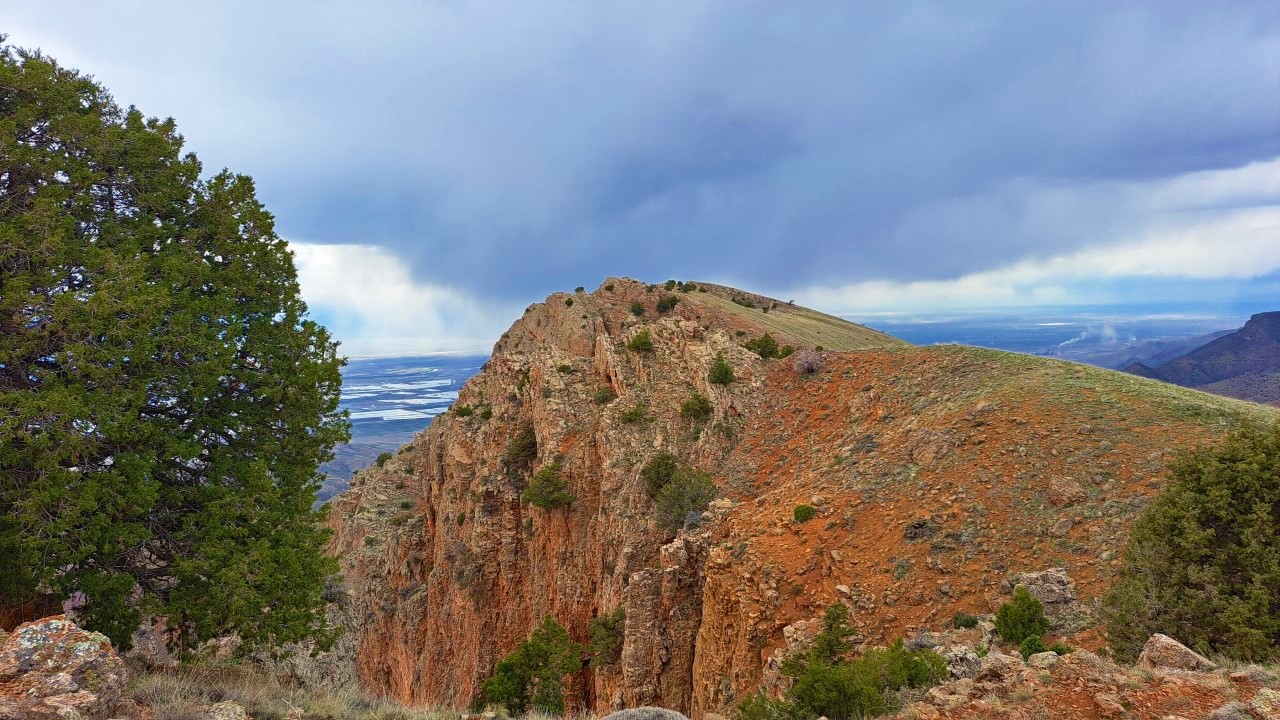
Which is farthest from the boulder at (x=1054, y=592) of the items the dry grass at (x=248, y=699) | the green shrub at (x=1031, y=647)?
the dry grass at (x=248, y=699)

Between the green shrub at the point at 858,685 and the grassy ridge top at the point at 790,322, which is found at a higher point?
the grassy ridge top at the point at 790,322

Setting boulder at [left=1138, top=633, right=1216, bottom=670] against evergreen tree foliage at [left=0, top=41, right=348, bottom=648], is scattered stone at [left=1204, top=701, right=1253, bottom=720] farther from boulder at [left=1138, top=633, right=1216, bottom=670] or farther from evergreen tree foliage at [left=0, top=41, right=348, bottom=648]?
evergreen tree foliage at [left=0, top=41, right=348, bottom=648]

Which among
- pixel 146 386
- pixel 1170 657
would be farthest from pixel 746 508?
pixel 146 386

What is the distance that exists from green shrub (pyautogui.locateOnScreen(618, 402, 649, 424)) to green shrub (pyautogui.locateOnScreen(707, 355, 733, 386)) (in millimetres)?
3895

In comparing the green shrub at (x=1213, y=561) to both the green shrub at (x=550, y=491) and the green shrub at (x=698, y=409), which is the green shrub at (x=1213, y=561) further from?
the green shrub at (x=550, y=491)

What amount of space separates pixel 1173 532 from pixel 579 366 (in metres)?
32.8

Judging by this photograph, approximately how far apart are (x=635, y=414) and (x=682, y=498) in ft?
24.7

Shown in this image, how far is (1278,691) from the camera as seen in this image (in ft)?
22.9

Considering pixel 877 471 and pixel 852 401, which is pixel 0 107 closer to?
pixel 877 471

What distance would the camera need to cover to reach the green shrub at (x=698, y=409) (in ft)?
97.7

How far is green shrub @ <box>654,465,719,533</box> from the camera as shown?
2469cm

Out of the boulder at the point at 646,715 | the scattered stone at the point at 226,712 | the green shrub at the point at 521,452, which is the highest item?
the scattered stone at the point at 226,712

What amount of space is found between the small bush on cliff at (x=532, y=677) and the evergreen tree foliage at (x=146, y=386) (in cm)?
969

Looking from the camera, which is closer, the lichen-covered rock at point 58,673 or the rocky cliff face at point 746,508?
the lichen-covered rock at point 58,673
